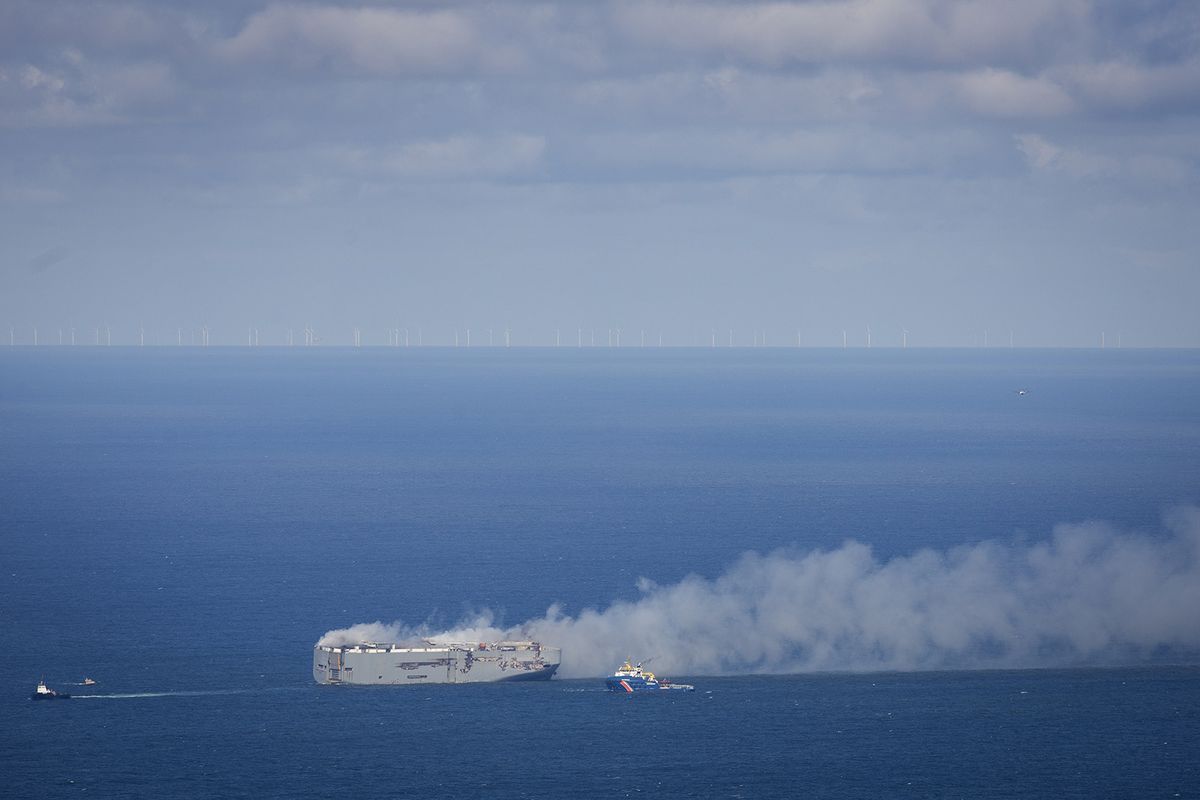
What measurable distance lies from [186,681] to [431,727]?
65.0 ft

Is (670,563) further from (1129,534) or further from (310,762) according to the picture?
(310,762)

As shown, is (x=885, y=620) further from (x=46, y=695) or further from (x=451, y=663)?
(x=46, y=695)

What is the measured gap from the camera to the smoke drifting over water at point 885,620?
128 meters

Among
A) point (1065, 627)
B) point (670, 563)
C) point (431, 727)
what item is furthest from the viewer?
point (670, 563)

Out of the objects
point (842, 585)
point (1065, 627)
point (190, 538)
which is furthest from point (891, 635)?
point (190, 538)

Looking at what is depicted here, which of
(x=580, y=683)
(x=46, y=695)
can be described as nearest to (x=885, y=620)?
(x=580, y=683)

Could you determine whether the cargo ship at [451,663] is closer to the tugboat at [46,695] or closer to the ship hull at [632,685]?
the ship hull at [632,685]

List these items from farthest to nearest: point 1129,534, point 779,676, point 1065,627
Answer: point 1129,534, point 1065,627, point 779,676

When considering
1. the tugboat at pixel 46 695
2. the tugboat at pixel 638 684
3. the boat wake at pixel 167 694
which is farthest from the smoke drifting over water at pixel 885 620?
the tugboat at pixel 46 695

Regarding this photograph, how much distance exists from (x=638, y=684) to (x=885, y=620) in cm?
2494

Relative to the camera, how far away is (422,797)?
93.8 meters

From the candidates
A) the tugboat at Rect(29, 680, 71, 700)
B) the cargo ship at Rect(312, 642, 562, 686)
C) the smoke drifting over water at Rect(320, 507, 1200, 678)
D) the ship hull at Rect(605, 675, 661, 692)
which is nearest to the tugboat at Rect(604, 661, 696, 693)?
the ship hull at Rect(605, 675, 661, 692)

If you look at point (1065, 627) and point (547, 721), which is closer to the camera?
point (547, 721)

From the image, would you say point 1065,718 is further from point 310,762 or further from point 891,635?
point 310,762
